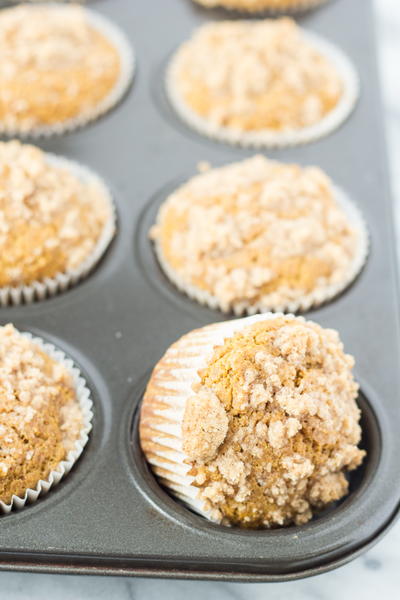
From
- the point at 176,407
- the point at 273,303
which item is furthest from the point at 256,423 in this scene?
the point at 273,303

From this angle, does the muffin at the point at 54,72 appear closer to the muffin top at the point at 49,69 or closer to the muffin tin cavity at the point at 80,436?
the muffin top at the point at 49,69

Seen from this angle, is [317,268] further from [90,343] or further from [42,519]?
[42,519]

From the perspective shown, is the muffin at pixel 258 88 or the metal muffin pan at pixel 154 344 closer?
the metal muffin pan at pixel 154 344

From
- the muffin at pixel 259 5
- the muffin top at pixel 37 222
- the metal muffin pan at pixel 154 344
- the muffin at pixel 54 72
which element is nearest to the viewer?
the metal muffin pan at pixel 154 344

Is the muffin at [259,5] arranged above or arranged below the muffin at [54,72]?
above

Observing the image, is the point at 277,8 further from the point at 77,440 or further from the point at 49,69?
the point at 77,440

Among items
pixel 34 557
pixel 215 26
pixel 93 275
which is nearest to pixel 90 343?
pixel 93 275

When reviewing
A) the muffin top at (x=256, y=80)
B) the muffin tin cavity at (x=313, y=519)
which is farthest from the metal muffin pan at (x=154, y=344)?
the muffin top at (x=256, y=80)
